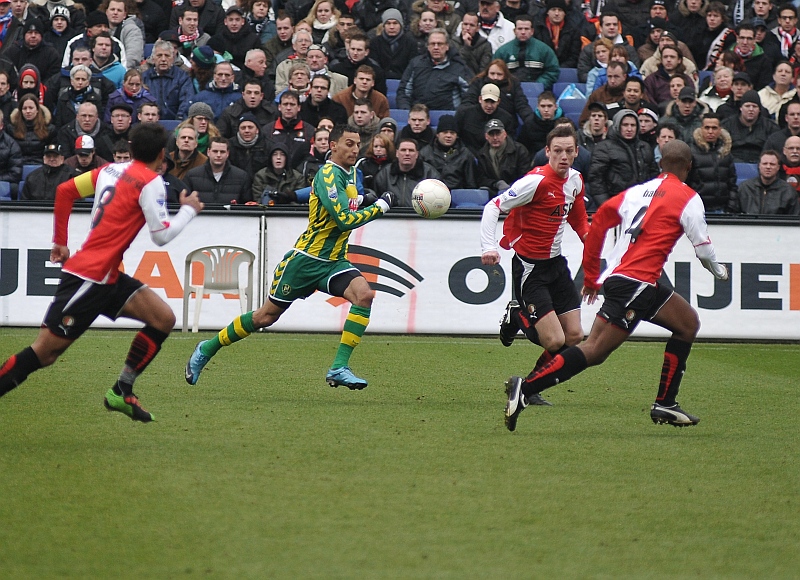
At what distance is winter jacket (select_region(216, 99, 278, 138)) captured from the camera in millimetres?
16203

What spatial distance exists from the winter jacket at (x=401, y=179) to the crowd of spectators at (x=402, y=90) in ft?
0.07

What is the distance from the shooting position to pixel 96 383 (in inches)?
383

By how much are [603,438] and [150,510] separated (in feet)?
11.2

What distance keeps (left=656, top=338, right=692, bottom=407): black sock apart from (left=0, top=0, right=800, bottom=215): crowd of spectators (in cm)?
612

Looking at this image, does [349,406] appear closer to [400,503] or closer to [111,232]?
[111,232]

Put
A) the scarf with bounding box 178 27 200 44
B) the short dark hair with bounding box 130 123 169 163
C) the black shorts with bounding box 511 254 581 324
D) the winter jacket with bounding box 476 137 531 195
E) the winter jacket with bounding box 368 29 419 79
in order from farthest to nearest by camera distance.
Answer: the scarf with bounding box 178 27 200 44 → the winter jacket with bounding box 368 29 419 79 → the winter jacket with bounding box 476 137 531 195 → the black shorts with bounding box 511 254 581 324 → the short dark hair with bounding box 130 123 169 163

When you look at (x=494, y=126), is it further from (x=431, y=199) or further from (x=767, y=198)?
(x=431, y=199)

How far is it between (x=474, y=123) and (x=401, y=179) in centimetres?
181

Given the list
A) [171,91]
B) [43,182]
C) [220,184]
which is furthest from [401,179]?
[43,182]

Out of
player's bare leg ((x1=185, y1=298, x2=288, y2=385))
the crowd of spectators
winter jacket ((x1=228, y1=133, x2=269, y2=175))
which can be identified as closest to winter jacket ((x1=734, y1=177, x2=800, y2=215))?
the crowd of spectators

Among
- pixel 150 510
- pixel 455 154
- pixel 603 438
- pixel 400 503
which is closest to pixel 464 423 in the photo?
pixel 603 438

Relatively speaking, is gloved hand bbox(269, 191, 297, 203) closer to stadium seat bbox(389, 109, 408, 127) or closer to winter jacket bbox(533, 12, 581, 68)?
stadium seat bbox(389, 109, 408, 127)

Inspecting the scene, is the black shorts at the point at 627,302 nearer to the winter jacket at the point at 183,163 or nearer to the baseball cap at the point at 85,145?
the winter jacket at the point at 183,163

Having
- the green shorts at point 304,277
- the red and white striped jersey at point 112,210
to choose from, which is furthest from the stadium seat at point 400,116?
the red and white striped jersey at point 112,210
